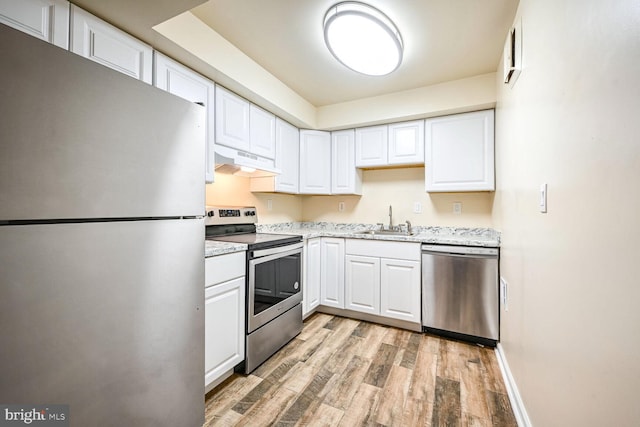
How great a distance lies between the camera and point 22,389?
782 millimetres

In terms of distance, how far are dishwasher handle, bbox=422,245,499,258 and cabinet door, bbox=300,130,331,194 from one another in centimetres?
130

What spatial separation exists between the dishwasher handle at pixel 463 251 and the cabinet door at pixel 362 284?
0.51 meters

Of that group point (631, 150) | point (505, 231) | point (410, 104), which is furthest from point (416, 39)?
point (631, 150)

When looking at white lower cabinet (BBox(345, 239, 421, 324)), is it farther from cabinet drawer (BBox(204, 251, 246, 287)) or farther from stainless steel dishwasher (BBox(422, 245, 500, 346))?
cabinet drawer (BBox(204, 251, 246, 287))

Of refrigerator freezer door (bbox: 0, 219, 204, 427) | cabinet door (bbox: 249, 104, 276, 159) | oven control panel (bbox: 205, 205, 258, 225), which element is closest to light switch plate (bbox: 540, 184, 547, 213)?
refrigerator freezer door (bbox: 0, 219, 204, 427)

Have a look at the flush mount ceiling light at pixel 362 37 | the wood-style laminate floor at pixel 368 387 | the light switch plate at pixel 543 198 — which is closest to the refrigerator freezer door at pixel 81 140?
the flush mount ceiling light at pixel 362 37

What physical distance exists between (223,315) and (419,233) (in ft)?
7.06

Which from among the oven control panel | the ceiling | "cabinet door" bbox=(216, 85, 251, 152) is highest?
the ceiling

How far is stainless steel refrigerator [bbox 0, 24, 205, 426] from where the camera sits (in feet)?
2.53

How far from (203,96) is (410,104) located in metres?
1.86

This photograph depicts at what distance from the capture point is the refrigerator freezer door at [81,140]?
760mm

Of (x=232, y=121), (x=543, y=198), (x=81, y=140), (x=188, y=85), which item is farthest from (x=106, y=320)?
(x=543, y=198)

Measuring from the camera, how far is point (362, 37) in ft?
5.63

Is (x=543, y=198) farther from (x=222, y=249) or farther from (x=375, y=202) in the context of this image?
(x=375, y=202)
